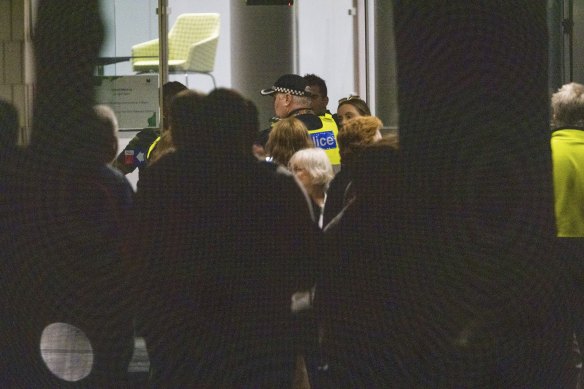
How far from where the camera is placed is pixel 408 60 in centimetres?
156

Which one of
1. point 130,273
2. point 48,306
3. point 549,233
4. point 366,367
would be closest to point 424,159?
point 549,233

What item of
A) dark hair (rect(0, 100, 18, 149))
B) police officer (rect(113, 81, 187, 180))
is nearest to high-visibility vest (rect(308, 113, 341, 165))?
police officer (rect(113, 81, 187, 180))

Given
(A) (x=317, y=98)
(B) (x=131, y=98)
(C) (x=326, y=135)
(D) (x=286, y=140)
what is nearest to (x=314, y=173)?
(D) (x=286, y=140)

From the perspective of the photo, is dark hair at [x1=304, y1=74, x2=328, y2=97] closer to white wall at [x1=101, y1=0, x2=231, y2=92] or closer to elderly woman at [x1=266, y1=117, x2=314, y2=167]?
elderly woman at [x1=266, y1=117, x2=314, y2=167]

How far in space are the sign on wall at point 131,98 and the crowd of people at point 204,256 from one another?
0.04 metres

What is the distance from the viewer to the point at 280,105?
2055 mm

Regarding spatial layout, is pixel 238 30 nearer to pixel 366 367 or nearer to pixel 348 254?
pixel 348 254

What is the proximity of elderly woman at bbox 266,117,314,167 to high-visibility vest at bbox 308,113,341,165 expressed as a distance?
37cm

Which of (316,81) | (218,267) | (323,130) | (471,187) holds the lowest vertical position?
(218,267)

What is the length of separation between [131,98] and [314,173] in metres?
0.38

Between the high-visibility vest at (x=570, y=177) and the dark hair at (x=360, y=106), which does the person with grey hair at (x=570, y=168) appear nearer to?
the high-visibility vest at (x=570, y=177)

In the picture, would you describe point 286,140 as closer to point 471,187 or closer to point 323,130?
point 471,187

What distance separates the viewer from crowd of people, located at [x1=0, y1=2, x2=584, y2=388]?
5.12 feet

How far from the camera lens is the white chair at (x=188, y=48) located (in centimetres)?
176
